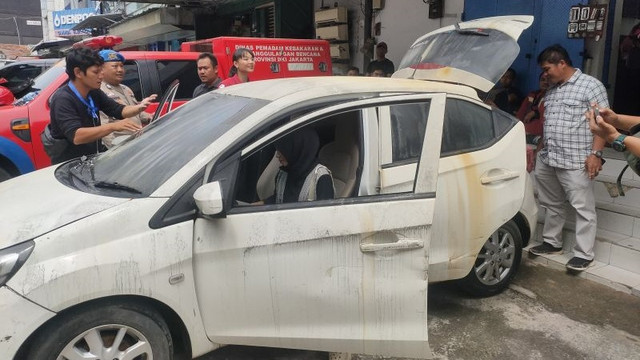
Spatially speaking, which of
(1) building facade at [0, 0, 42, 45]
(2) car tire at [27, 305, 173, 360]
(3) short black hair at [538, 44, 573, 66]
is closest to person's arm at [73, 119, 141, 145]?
(2) car tire at [27, 305, 173, 360]

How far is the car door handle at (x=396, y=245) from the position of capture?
7.97 feet

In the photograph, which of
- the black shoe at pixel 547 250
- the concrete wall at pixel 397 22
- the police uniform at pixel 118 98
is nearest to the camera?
the police uniform at pixel 118 98

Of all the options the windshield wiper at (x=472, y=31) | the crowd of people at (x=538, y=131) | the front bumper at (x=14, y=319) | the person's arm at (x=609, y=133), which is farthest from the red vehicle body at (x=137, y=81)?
the person's arm at (x=609, y=133)

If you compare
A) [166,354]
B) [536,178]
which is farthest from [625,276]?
[166,354]

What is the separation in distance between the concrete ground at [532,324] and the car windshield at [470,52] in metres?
1.68

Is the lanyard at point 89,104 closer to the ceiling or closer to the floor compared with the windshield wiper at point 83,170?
closer to the ceiling

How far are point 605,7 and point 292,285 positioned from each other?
16.3ft

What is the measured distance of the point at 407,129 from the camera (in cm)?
281

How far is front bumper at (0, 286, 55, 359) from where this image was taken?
6.41ft

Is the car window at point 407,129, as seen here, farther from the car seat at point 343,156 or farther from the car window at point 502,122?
the car window at point 502,122

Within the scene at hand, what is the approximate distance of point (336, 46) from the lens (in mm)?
10164

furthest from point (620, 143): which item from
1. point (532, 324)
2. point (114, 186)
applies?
point (114, 186)

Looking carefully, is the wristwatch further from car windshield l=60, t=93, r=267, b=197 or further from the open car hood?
car windshield l=60, t=93, r=267, b=197

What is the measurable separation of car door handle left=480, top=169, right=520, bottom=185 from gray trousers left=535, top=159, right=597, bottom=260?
3.60 ft
